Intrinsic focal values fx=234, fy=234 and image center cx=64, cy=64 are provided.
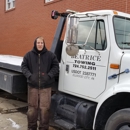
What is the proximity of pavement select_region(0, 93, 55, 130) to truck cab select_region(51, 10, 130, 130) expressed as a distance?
1250 mm

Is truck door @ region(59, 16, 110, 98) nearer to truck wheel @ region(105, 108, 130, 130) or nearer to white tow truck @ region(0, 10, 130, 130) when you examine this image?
white tow truck @ region(0, 10, 130, 130)

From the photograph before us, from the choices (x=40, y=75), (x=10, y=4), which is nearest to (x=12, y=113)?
(x=40, y=75)

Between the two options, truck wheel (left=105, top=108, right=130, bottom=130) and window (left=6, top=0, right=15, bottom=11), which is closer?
truck wheel (left=105, top=108, right=130, bottom=130)

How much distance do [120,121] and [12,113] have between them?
3461mm

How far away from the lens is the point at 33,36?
43.2 feet

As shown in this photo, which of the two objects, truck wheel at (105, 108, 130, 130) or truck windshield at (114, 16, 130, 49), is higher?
truck windshield at (114, 16, 130, 49)

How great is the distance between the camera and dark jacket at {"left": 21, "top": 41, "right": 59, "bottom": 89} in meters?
4.05

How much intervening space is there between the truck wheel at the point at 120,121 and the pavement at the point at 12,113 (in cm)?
195

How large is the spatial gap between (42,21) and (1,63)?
6.80m

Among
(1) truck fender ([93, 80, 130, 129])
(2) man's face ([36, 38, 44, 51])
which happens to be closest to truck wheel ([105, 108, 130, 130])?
(1) truck fender ([93, 80, 130, 129])

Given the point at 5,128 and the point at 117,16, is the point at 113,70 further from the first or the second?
the point at 5,128

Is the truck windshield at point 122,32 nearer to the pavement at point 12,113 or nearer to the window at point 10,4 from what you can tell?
the pavement at point 12,113

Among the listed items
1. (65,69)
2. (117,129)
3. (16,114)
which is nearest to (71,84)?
(65,69)

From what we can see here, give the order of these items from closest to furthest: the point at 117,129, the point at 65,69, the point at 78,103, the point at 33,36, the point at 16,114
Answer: the point at 117,129, the point at 78,103, the point at 65,69, the point at 16,114, the point at 33,36
